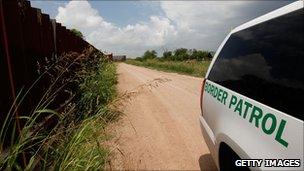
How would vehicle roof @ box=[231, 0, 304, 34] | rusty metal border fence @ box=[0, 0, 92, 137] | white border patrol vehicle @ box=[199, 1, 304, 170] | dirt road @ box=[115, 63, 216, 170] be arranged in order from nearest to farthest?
white border patrol vehicle @ box=[199, 1, 304, 170] → vehicle roof @ box=[231, 0, 304, 34] → rusty metal border fence @ box=[0, 0, 92, 137] → dirt road @ box=[115, 63, 216, 170]

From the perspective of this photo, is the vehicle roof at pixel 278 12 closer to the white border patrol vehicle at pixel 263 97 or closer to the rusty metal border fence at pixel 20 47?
the white border patrol vehicle at pixel 263 97

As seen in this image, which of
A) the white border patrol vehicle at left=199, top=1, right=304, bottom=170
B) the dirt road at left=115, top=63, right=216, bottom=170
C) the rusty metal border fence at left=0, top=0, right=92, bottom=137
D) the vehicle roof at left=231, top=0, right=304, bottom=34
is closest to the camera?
the white border patrol vehicle at left=199, top=1, right=304, bottom=170

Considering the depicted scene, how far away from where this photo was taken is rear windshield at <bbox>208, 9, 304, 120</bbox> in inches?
97.3

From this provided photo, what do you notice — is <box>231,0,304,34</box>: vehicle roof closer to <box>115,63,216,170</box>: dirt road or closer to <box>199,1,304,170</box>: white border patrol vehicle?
<box>199,1,304,170</box>: white border patrol vehicle

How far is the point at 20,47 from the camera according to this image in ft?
16.1

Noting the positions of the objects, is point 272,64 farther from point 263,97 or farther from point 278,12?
point 278,12

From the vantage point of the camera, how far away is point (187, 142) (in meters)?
7.05

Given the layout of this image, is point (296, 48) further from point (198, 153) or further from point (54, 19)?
point (54, 19)

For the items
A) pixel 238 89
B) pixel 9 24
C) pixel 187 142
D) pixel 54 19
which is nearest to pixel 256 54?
Result: pixel 238 89

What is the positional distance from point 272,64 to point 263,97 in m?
0.25

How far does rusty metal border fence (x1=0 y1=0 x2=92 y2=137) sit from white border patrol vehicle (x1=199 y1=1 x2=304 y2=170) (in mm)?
2170

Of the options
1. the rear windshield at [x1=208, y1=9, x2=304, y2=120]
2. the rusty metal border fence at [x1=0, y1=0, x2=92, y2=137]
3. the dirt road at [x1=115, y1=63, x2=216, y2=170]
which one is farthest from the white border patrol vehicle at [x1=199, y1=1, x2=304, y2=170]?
the rusty metal border fence at [x1=0, y1=0, x2=92, y2=137]

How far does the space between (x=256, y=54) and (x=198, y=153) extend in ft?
11.1

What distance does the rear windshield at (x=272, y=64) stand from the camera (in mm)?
2473
